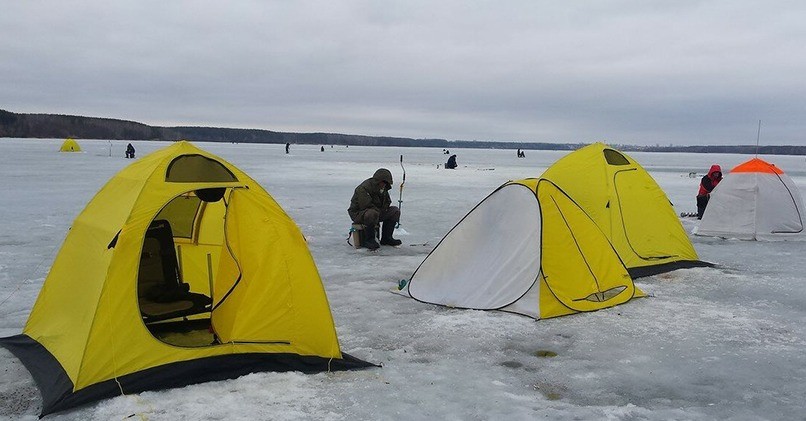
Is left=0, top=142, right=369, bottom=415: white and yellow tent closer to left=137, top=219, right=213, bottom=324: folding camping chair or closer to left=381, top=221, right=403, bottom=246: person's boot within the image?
left=137, top=219, right=213, bottom=324: folding camping chair

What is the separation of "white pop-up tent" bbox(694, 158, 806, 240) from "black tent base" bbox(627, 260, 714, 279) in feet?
11.9

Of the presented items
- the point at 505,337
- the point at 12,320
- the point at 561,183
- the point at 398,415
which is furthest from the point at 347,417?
the point at 561,183

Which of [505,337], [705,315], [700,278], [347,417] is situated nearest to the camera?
[347,417]

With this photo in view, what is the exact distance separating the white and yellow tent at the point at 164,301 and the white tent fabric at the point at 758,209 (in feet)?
34.9

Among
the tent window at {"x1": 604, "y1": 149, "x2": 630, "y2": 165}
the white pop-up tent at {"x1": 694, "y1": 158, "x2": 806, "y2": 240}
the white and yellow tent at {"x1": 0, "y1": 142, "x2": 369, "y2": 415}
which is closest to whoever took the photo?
the white and yellow tent at {"x1": 0, "y1": 142, "x2": 369, "y2": 415}

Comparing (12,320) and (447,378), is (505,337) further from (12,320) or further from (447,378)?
(12,320)

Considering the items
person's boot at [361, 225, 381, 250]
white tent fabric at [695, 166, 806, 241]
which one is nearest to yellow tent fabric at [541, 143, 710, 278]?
person's boot at [361, 225, 381, 250]

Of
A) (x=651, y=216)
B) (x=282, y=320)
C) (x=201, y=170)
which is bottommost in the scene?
(x=282, y=320)

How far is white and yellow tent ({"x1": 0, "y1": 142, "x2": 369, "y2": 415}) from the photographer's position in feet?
15.4

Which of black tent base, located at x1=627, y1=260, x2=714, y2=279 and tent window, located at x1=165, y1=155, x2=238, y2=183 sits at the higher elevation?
tent window, located at x1=165, y1=155, x2=238, y2=183

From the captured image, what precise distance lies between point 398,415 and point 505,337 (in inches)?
80.9

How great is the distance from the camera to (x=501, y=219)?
7324 millimetres

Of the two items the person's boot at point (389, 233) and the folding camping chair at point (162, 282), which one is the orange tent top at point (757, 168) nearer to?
the person's boot at point (389, 233)

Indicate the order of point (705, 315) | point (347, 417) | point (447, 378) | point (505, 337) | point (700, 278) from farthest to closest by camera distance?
1. point (700, 278)
2. point (705, 315)
3. point (505, 337)
4. point (447, 378)
5. point (347, 417)
